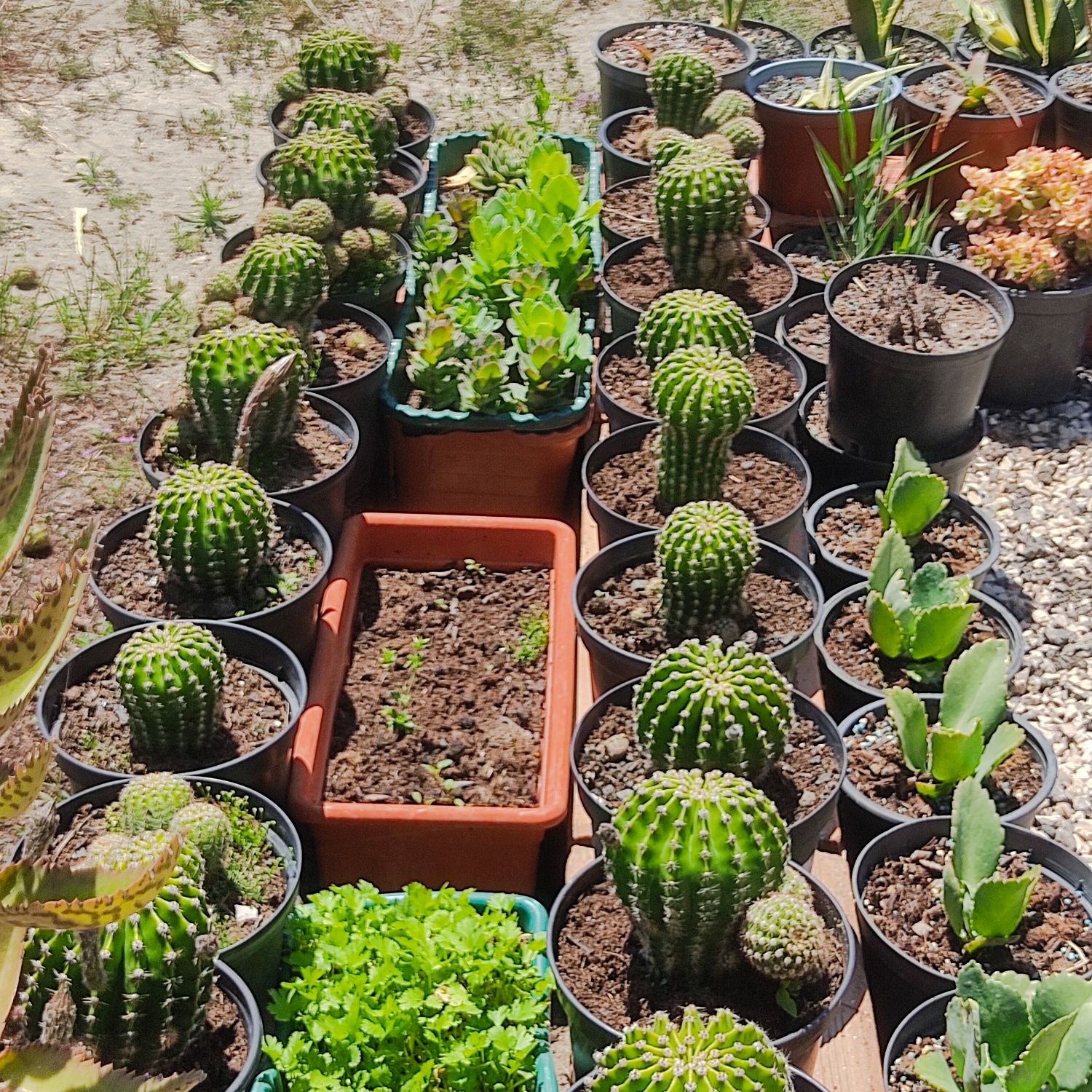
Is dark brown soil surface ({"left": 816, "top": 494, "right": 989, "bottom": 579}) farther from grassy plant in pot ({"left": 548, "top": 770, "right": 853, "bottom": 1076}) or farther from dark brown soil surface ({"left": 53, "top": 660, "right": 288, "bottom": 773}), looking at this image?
dark brown soil surface ({"left": 53, "top": 660, "right": 288, "bottom": 773})

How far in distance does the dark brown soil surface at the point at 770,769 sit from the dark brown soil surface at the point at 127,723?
668 millimetres

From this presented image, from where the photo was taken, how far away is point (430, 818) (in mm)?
2777

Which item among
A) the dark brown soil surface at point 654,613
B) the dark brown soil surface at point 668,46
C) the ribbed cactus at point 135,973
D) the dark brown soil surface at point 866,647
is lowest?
the dark brown soil surface at point 866,647

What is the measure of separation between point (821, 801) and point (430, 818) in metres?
0.80

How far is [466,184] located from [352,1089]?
3.62 m

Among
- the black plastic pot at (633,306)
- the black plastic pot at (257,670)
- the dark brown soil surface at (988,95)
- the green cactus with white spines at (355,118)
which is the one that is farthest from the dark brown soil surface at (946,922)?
the dark brown soil surface at (988,95)

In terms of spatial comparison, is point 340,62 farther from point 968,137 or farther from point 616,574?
point 616,574

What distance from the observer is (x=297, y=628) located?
311 cm

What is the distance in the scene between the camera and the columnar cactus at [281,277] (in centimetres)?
356

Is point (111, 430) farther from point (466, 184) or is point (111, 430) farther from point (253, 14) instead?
point (253, 14)

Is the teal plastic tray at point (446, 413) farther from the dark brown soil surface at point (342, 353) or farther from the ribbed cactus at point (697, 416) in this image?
the ribbed cactus at point (697, 416)

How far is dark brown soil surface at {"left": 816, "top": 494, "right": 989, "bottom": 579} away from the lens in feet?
11.5

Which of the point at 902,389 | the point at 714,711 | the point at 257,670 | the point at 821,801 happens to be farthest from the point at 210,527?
the point at 902,389

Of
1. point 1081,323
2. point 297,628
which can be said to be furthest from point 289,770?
point 1081,323
